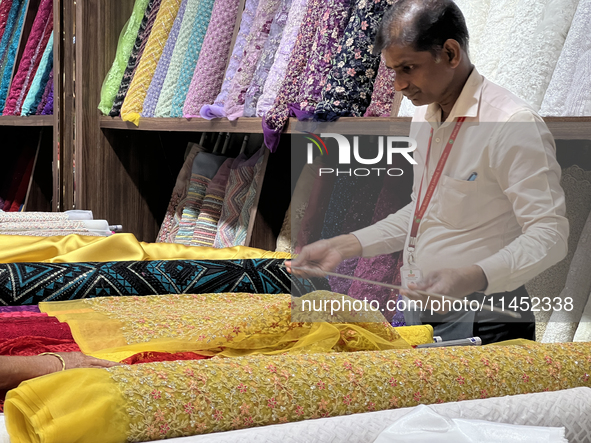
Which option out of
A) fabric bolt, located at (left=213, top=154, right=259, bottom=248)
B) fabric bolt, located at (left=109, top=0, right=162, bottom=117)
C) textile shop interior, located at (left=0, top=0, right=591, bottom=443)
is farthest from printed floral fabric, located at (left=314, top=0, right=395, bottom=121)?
fabric bolt, located at (left=109, top=0, right=162, bottom=117)

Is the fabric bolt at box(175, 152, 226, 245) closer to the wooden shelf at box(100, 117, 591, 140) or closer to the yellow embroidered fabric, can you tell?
the wooden shelf at box(100, 117, 591, 140)

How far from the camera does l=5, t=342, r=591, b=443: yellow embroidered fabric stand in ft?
1.81

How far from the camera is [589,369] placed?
0.73 metres

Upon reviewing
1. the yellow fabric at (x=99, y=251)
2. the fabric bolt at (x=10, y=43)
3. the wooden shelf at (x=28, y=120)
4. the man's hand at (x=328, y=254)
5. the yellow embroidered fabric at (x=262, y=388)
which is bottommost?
the yellow fabric at (x=99, y=251)

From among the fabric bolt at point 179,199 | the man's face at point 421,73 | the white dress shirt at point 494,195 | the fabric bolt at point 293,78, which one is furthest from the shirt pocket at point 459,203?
the fabric bolt at point 179,199

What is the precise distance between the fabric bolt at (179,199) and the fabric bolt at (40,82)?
745mm

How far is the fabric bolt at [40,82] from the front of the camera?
8.66ft

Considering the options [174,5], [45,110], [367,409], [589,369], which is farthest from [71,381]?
[45,110]

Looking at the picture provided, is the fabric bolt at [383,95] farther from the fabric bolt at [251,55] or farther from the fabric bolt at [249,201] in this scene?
the fabric bolt at [249,201]

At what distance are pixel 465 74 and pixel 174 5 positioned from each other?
1.56m

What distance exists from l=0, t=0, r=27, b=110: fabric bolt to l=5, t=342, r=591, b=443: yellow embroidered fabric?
8.46 ft

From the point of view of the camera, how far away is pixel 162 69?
7.14ft

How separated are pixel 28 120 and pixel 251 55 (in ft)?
4.27

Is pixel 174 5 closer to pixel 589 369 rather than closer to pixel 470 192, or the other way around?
pixel 470 192
